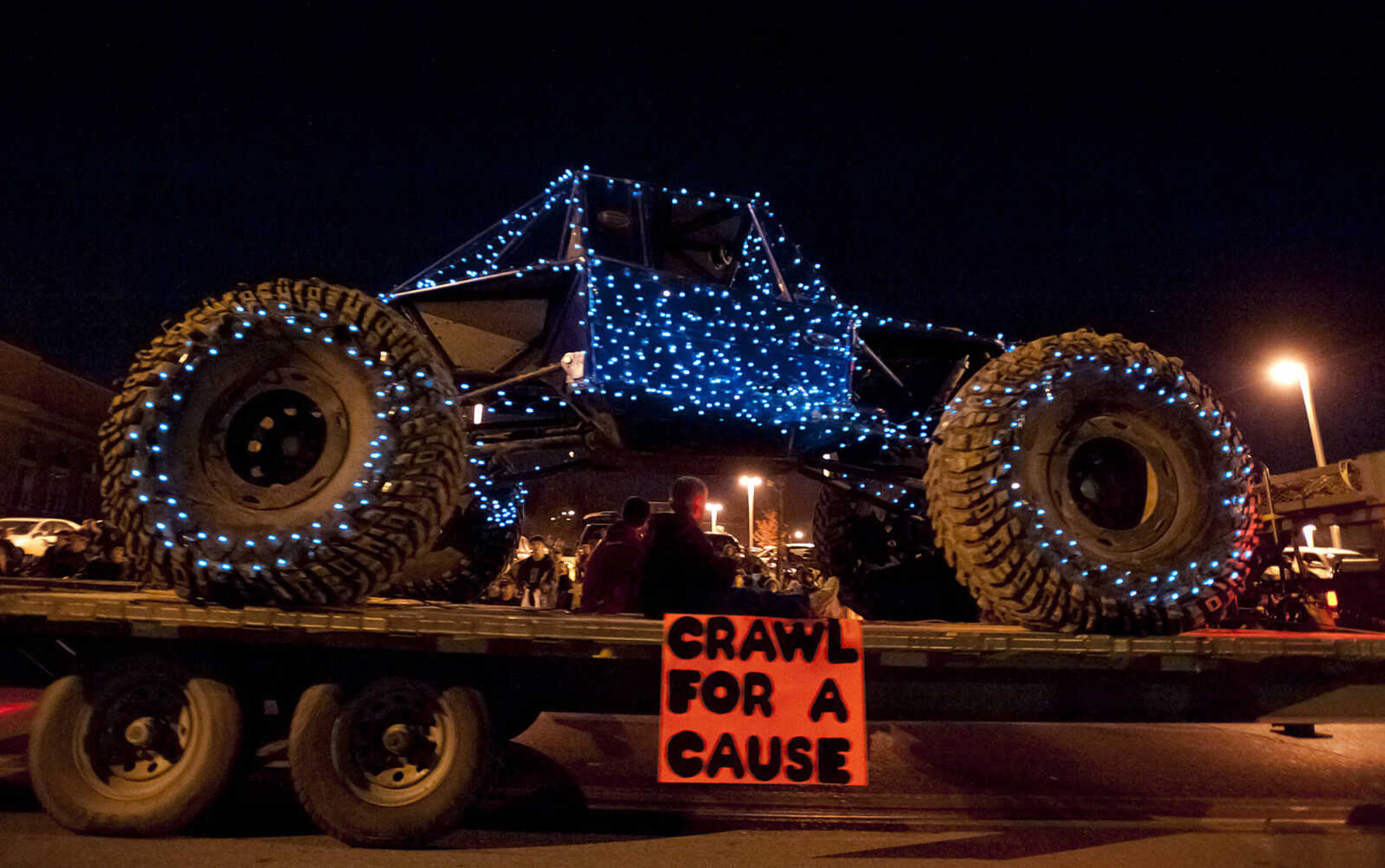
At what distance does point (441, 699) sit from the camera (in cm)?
358

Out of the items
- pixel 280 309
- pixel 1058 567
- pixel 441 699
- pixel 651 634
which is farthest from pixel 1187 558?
pixel 280 309

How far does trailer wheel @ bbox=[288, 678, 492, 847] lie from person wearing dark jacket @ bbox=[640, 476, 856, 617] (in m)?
1.06

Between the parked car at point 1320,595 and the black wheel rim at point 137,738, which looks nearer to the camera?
the black wheel rim at point 137,738

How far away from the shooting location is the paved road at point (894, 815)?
146 inches

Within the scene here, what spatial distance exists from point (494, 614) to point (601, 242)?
233cm

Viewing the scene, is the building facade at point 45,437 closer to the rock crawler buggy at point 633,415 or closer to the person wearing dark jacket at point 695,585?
the rock crawler buggy at point 633,415

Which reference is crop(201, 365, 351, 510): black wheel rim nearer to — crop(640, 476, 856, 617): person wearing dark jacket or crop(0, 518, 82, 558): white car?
crop(640, 476, 856, 617): person wearing dark jacket

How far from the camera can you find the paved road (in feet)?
12.2

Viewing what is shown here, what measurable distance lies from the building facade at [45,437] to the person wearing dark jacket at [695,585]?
25.8 metres

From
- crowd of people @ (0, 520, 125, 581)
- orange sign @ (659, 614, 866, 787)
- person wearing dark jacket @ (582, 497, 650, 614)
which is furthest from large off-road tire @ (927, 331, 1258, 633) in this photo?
crowd of people @ (0, 520, 125, 581)

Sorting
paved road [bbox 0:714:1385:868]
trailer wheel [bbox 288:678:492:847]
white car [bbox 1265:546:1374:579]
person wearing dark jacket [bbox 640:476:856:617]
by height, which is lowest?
paved road [bbox 0:714:1385:868]

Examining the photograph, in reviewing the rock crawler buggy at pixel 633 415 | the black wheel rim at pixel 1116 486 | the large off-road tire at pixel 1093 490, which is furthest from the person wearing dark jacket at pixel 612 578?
the black wheel rim at pixel 1116 486

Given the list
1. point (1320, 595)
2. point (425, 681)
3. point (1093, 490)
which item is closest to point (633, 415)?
point (425, 681)

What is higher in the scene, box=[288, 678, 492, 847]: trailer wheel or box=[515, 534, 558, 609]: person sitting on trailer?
box=[515, 534, 558, 609]: person sitting on trailer
